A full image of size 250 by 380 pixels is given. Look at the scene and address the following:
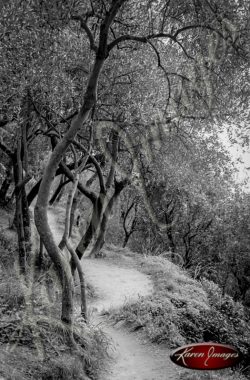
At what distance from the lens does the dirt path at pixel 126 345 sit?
8172mm

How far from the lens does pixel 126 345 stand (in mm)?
9836

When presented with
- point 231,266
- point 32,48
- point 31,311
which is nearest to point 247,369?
point 31,311

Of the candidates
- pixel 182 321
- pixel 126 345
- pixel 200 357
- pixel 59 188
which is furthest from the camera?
pixel 59 188

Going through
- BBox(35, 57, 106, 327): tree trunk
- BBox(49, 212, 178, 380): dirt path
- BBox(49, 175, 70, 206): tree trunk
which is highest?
BBox(49, 175, 70, 206): tree trunk

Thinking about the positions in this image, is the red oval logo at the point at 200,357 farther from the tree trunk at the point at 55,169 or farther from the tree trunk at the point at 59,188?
the tree trunk at the point at 59,188

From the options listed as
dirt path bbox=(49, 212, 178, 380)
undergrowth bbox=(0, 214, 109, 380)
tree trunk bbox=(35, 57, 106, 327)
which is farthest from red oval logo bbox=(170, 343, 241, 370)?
tree trunk bbox=(35, 57, 106, 327)

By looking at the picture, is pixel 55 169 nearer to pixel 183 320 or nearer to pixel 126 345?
pixel 126 345

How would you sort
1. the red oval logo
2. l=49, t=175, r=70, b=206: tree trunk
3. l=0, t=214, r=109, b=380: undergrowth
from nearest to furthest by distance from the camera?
1. l=0, t=214, r=109, b=380: undergrowth
2. the red oval logo
3. l=49, t=175, r=70, b=206: tree trunk

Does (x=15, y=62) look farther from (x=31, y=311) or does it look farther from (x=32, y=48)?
(x=31, y=311)

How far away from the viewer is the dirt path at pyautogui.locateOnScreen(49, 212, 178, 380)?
8.17m

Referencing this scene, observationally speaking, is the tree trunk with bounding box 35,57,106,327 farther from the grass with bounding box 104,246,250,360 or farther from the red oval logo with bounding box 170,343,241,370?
the grass with bounding box 104,246,250,360

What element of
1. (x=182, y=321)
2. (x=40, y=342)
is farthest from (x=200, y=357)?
(x=182, y=321)

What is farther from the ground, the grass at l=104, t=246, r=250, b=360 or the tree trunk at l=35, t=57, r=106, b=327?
the tree trunk at l=35, t=57, r=106, b=327

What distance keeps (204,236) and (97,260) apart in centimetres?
1352
